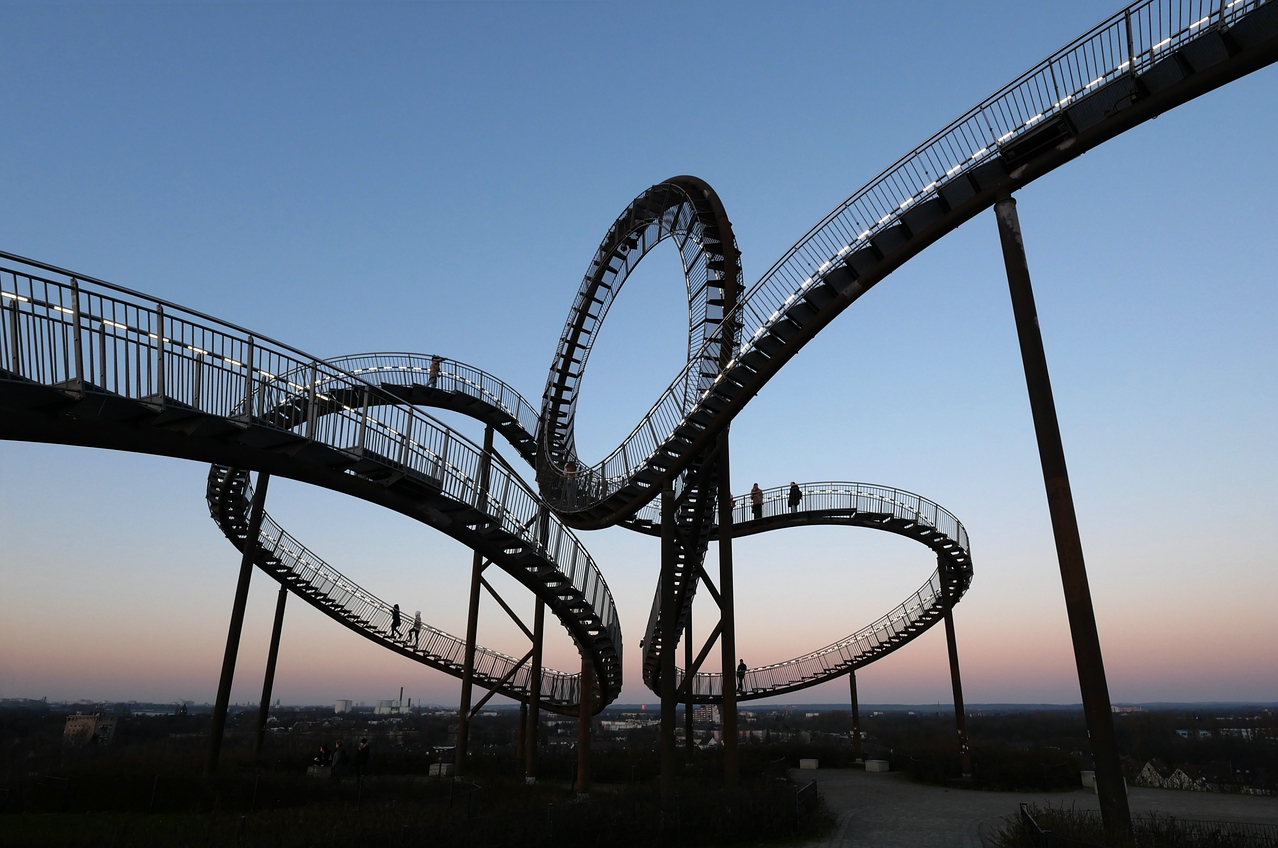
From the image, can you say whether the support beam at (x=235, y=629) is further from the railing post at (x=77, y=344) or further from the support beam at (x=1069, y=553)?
the support beam at (x=1069, y=553)

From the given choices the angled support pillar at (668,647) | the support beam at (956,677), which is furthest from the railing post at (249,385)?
the support beam at (956,677)

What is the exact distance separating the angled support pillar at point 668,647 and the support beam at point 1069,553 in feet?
23.5

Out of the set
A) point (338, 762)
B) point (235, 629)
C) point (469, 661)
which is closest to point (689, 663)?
point (469, 661)

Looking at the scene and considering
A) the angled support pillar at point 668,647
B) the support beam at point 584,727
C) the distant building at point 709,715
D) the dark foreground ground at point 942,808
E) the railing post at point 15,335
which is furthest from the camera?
the distant building at point 709,715

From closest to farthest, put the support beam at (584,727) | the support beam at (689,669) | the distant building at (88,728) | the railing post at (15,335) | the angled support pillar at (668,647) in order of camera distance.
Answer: the railing post at (15,335) < the angled support pillar at (668,647) < the support beam at (584,727) < the support beam at (689,669) < the distant building at (88,728)

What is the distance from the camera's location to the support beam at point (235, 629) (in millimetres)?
→ 18078

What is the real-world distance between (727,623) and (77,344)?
11570 millimetres

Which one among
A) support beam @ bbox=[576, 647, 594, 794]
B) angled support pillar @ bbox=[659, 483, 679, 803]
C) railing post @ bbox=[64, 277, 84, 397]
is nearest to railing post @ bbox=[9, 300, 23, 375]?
railing post @ bbox=[64, 277, 84, 397]

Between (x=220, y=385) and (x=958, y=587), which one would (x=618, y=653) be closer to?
(x=958, y=587)

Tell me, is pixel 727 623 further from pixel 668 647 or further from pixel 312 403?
pixel 312 403

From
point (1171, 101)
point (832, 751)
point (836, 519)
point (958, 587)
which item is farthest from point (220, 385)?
point (832, 751)

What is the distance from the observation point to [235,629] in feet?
61.6

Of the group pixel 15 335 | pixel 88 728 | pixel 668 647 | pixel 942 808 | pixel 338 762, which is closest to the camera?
pixel 15 335

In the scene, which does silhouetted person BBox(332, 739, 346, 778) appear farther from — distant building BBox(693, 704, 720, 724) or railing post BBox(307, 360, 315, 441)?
distant building BBox(693, 704, 720, 724)
